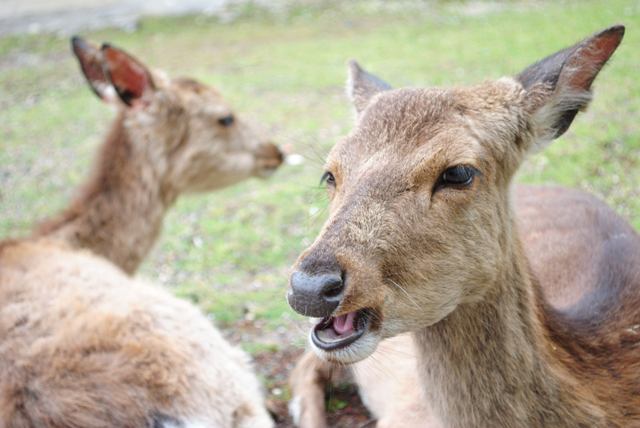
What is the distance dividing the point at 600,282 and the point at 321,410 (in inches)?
65.0

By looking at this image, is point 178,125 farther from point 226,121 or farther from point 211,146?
point 226,121

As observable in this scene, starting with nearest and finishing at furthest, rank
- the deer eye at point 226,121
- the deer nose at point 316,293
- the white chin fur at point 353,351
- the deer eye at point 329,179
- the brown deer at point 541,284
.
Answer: the deer nose at point 316,293
the white chin fur at point 353,351
the deer eye at point 329,179
the brown deer at point 541,284
the deer eye at point 226,121

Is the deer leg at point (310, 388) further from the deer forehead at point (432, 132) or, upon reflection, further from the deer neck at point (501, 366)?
the deer forehead at point (432, 132)

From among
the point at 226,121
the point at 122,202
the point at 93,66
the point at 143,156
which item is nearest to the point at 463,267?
the point at 122,202

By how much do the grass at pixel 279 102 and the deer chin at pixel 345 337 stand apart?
2.80ft

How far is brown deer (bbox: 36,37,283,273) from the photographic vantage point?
18.7ft

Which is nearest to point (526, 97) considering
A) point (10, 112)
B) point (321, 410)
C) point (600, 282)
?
point (600, 282)

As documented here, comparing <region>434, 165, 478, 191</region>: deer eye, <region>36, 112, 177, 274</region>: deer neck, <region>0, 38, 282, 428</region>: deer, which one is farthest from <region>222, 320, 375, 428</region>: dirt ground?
<region>434, 165, 478, 191</region>: deer eye

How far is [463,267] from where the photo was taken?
9.40 feet

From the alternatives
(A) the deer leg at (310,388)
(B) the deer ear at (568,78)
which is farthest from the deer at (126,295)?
(B) the deer ear at (568,78)

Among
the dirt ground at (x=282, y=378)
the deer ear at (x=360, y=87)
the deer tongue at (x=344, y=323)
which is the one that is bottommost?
the dirt ground at (x=282, y=378)

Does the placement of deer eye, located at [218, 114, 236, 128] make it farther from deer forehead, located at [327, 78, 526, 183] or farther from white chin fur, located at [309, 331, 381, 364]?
white chin fur, located at [309, 331, 381, 364]

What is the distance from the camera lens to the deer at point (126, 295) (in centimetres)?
377

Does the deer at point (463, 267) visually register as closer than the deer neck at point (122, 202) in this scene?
Yes
